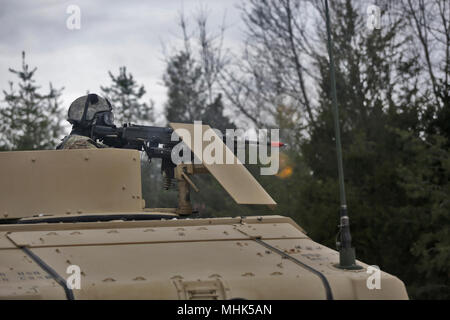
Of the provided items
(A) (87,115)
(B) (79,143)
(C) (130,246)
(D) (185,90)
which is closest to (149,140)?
(A) (87,115)

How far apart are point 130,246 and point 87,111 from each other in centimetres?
234

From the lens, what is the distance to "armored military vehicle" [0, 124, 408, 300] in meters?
4.16

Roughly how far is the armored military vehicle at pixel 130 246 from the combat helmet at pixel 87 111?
0.88m

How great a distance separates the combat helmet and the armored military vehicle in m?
0.88

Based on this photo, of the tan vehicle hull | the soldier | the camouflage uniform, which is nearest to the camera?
the tan vehicle hull

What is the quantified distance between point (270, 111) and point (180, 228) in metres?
17.2

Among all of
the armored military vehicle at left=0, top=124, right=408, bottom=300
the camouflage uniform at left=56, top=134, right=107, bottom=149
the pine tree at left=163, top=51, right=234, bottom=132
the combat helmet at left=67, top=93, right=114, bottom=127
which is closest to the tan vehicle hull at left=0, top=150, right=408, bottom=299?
the armored military vehicle at left=0, top=124, right=408, bottom=300

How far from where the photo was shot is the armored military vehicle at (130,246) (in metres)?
4.16

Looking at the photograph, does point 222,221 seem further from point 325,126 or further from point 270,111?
point 270,111

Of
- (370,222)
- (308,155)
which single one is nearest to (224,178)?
(370,222)

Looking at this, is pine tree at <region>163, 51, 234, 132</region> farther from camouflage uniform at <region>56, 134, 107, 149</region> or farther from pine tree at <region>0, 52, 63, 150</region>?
camouflage uniform at <region>56, 134, 107, 149</region>

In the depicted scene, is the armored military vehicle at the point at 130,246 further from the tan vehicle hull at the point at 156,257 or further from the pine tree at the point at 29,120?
the pine tree at the point at 29,120

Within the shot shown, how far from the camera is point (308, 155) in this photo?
55.0ft
